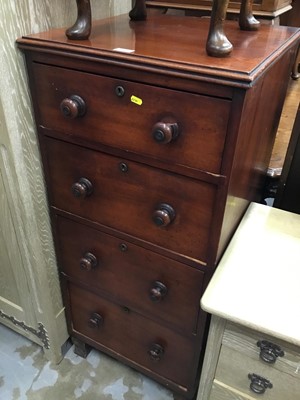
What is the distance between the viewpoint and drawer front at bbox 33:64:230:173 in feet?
2.12

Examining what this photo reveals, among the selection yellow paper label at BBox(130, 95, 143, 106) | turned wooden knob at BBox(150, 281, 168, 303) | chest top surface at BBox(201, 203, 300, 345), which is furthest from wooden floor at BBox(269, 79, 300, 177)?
yellow paper label at BBox(130, 95, 143, 106)

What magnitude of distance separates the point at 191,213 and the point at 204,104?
0.23 m

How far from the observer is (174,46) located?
736 millimetres

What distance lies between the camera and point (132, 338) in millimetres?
1117

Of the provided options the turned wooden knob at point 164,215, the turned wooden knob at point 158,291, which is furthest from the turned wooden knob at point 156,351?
the turned wooden knob at point 164,215

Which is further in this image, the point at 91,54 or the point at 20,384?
the point at 20,384

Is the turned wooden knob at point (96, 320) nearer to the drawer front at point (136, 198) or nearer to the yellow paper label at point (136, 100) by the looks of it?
the drawer front at point (136, 198)

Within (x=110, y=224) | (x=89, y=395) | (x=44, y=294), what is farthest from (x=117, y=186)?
(x=89, y=395)

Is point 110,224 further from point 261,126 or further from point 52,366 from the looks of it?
point 52,366

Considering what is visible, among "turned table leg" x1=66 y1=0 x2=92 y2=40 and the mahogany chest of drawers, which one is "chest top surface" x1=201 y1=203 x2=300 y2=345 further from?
"turned table leg" x1=66 y1=0 x2=92 y2=40

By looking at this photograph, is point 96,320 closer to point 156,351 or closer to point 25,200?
point 156,351

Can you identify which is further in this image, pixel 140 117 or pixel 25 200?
pixel 25 200

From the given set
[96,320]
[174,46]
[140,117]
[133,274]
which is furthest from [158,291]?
[174,46]

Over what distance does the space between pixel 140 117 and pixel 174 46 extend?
0.55 ft
